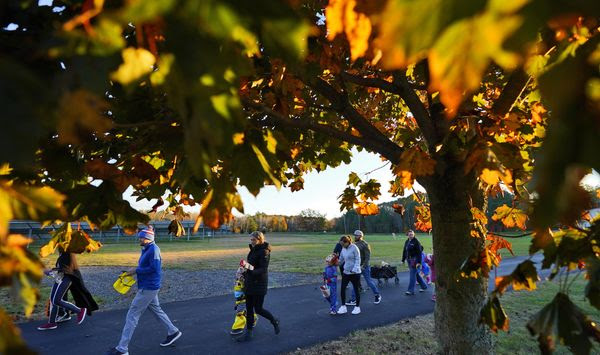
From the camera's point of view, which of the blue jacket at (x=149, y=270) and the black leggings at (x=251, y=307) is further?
the black leggings at (x=251, y=307)

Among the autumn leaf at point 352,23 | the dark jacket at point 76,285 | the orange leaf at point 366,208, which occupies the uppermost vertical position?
the autumn leaf at point 352,23

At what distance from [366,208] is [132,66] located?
4112 mm

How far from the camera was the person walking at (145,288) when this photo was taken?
615 cm

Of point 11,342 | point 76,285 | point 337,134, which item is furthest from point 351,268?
point 11,342

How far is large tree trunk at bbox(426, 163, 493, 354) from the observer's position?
11.1ft

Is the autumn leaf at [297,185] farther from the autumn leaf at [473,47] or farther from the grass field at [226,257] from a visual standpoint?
the grass field at [226,257]

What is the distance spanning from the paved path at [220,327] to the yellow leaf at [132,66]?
6497 millimetres

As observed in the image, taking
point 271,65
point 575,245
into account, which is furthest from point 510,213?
point 271,65

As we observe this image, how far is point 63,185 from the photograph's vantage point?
1.85 metres

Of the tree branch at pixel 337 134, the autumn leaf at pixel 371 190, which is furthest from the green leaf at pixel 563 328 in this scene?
the autumn leaf at pixel 371 190

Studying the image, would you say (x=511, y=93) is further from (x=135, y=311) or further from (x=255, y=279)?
(x=135, y=311)

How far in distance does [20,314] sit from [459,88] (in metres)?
11.4

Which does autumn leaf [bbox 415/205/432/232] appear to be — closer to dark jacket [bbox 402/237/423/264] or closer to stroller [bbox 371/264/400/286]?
dark jacket [bbox 402/237/423/264]

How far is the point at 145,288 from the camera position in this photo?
6426 mm
